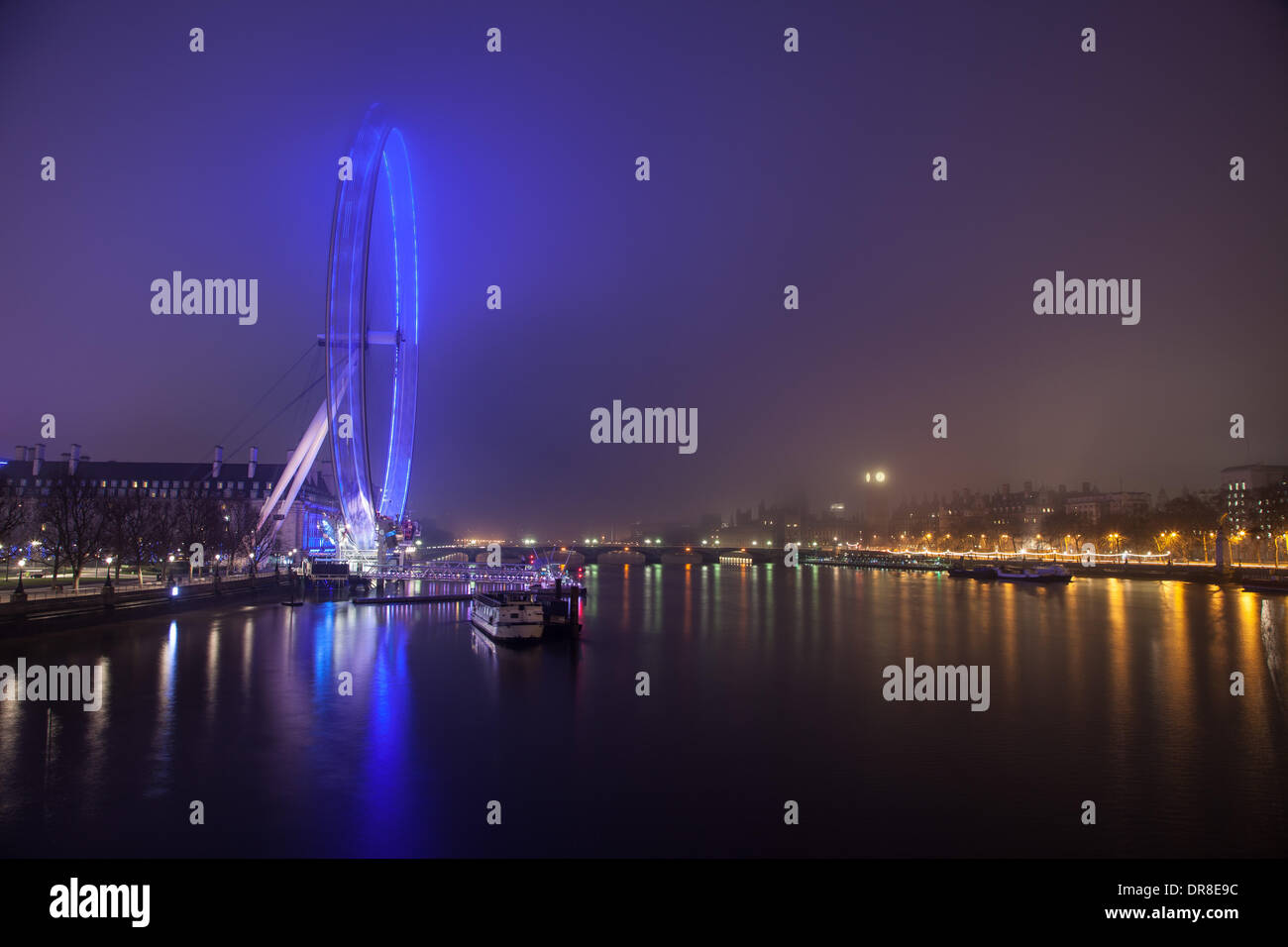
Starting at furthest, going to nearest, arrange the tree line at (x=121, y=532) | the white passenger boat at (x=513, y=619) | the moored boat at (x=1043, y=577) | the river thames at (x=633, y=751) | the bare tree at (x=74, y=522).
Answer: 1. the moored boat at (x=1043, y=577)
2. the tree line at (x=121, y=532)
3. the bare tree at (x=74, y=522)
4. the white passenger boat at (x=513, y=619)
5. the river thames at (x=633, y=751)

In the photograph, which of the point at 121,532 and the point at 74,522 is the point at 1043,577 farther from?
the point at 74,522

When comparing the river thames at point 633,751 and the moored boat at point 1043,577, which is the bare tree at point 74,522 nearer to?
the river thames at point 633,751

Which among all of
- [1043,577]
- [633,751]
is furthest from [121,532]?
[1043,577]

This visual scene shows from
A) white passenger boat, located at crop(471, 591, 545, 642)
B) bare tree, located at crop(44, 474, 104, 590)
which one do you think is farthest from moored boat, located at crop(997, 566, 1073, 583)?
bare tree, located at crop(44, 474, 104, 590)

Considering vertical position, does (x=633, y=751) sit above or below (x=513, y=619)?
below

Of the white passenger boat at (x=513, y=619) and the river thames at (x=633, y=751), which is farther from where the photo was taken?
the white passenger boat at (x=513, y=619)

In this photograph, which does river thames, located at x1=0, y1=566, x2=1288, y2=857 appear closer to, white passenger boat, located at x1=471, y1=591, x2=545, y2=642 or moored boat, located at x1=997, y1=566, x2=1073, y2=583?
white passenger boat, located at x1=471, y1=591, x2=545, y2=642

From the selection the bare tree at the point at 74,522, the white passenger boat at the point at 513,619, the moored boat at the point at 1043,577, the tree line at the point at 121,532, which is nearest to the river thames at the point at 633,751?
the white passenger boat at the point at 513,619
